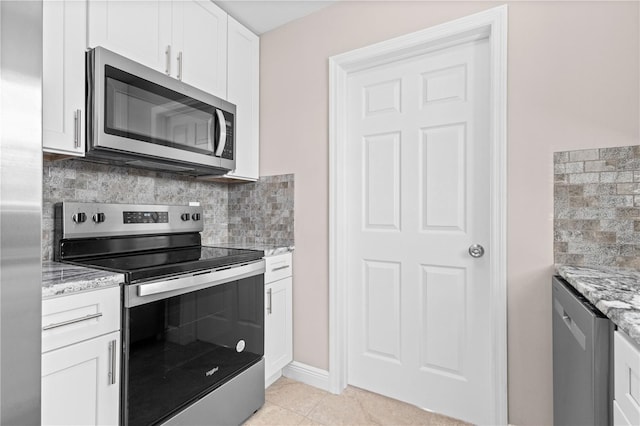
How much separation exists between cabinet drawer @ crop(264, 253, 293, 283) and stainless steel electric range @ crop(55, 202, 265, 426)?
109mm

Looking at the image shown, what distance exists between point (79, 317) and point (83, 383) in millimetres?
226

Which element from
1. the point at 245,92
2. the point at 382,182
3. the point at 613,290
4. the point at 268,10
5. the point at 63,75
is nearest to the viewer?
the point at 613,290

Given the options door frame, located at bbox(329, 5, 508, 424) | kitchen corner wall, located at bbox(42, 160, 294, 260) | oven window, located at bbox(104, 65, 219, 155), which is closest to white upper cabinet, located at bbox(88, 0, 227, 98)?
oven window, located at bbox(104, 65, 219, 155)

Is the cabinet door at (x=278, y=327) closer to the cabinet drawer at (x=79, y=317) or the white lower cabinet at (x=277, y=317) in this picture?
the white lower cabinet at (x=277, y=317)

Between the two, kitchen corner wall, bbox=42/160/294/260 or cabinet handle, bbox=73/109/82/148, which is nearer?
cabinet handle, bbox=73/109/82/148

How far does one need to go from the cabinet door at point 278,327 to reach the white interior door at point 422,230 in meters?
0.40

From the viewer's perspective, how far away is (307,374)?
212cm

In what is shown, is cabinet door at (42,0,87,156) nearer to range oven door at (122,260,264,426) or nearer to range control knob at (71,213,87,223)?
range control knob at (71,213,87,223)

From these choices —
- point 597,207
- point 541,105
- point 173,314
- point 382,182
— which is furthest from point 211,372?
point 541,105

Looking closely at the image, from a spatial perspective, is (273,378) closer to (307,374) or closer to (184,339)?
(307,374)

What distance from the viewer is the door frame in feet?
5.20

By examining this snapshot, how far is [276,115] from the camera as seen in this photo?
7.53 ft

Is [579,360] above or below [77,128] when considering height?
below

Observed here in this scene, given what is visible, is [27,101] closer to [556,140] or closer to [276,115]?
[556,140]
